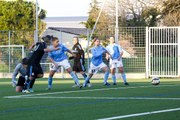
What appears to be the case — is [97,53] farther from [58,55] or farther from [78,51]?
[58,55]

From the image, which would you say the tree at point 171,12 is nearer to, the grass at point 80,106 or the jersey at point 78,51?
the jersey at point 78,51

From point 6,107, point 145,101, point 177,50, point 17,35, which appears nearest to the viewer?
point 6,107

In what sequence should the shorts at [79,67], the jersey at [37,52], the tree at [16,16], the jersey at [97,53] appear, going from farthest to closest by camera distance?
1. the tree at [16,16]
2. the shorts at [79,67]
3. the jersey at [97,53]
4. the jersey at [37,52]

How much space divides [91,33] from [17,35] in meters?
4.96

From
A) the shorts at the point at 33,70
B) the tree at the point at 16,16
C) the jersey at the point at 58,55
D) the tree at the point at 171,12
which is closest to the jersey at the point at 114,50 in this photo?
the jersey at the point at 58,55

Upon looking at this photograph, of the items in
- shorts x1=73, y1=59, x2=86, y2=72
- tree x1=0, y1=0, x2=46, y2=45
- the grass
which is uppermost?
tree x1=0, y1=0, x2=46, y2=45

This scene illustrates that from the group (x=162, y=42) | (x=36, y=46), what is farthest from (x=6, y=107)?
(x=162, y=42)

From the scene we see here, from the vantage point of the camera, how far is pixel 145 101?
558 inches

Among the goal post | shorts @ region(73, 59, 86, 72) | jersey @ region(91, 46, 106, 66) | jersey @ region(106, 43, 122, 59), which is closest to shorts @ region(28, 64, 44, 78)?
jersey @ region(91, 46, 106, 66)

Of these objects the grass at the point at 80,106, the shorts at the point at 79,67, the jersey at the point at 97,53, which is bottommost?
the grass at the point at 80,106

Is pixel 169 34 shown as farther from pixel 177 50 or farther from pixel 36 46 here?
pixel 36 46

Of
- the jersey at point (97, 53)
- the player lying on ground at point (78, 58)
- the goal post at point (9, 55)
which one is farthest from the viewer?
the goal post at point (9, 55)

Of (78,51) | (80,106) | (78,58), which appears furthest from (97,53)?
(80,106)

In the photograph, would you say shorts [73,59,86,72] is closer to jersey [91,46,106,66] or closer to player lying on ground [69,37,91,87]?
player lying on ground [69,37,91,87]
